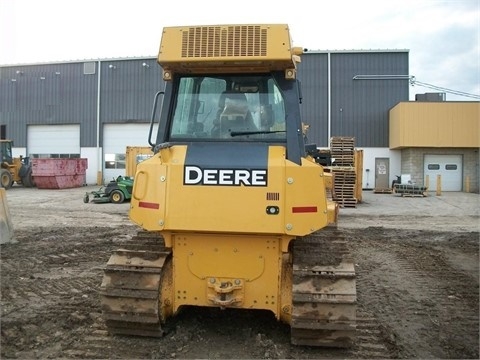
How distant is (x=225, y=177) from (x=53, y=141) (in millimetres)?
34749

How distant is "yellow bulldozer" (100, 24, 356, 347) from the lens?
421cm

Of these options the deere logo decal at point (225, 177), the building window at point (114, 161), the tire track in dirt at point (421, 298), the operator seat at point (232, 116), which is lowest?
the tire track in dirt at point (421, 298)

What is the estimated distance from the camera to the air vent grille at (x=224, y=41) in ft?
15.1

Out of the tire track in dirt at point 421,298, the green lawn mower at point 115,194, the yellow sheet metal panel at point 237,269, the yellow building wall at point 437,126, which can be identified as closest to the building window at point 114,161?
the green lawn mower at point 115,194

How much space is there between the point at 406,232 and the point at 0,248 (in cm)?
1010

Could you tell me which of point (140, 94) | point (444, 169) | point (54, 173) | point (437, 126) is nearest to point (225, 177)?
point (54, 173)

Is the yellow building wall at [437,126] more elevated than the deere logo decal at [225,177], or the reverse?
the yellow building wall at [437,126]

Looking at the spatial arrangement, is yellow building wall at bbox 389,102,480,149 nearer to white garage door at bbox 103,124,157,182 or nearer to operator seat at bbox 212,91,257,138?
white garage door at bbox 103,124,157,182

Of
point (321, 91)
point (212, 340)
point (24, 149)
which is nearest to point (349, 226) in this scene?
point (212, 340)

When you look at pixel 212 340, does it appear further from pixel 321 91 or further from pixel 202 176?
pixel 321 91

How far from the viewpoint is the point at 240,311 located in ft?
17.8

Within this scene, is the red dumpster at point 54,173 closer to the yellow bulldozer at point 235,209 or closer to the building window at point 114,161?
the building window at point 114,161

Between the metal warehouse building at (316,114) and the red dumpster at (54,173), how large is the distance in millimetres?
4912

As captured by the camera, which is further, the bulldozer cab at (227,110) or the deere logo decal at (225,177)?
the bulldozer cab at (227,110)
